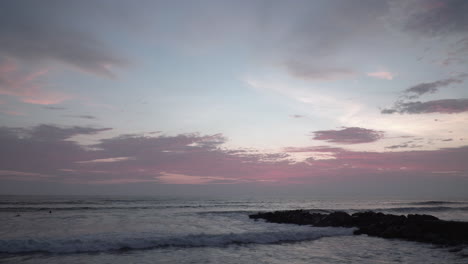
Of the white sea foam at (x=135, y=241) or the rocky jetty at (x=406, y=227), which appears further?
the rocky jetty at (x=406, y=227)

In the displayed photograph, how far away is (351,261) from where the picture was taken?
1352cm

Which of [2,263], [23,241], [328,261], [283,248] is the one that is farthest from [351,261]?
[23,241]

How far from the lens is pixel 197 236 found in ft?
66.9

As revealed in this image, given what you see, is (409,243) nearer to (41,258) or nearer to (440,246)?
(440,246)

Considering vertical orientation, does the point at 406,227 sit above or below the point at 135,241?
above

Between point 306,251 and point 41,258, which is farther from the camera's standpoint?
point 306,251

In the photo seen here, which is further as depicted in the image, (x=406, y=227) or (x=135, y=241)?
(x=406, y=227)

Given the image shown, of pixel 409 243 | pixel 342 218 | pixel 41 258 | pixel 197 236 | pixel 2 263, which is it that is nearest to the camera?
pixel 2 263

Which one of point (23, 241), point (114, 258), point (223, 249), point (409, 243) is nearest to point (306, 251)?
point (223, 249)

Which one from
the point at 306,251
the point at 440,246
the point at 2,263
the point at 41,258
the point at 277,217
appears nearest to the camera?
the point at 2,263

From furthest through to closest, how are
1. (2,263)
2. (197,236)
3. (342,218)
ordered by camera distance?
(342,218)
(197,236)
(2,263)

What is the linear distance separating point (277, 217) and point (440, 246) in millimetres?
18978

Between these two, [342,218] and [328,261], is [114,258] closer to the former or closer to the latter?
[328,261]

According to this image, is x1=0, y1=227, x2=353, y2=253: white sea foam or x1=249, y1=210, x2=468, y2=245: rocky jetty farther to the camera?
x1=249, y1=210, x2=468, y2=245: rocky jetty
